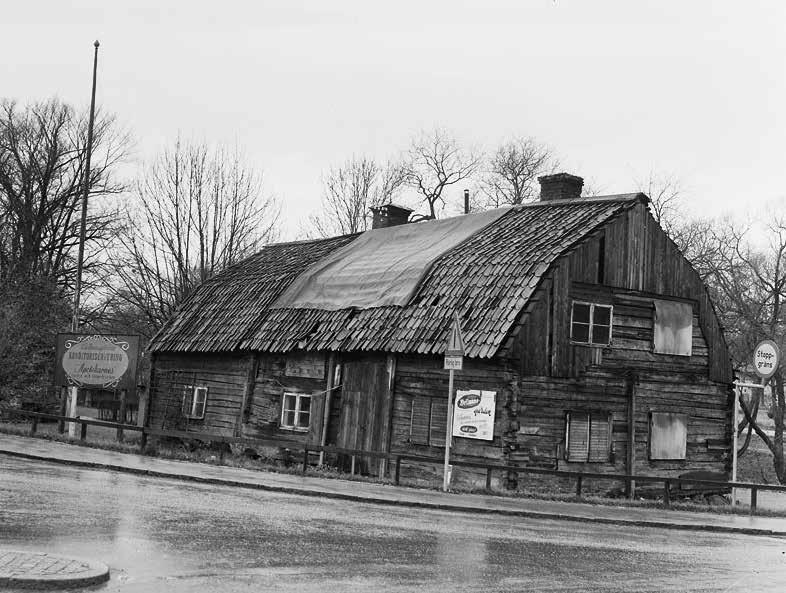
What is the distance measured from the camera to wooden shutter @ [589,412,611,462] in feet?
86.1

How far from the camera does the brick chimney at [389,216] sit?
1459 inches

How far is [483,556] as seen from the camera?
39.4ft

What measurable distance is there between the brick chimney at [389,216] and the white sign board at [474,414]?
12.8 m

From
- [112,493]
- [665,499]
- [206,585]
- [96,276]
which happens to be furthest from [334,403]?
[96,276]

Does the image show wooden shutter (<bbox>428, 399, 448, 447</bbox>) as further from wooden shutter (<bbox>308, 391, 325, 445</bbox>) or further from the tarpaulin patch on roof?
wooden shutter (<bbox>308, 391, 325, 445</bbox>)

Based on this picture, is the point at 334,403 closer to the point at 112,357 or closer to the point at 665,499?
the point at 112,357

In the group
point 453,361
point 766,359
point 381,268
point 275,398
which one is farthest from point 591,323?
point 275,398

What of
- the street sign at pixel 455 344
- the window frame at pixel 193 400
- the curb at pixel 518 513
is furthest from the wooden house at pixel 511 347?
the curb at pixel 518 513

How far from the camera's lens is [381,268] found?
30078 mm

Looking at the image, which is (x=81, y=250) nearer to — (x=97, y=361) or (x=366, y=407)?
(x=97, y=361)

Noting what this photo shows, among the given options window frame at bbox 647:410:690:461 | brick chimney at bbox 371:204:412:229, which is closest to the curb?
window frame at bbox 647:410:690:461

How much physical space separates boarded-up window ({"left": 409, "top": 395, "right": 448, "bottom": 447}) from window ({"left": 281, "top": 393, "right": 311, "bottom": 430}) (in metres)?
4.07

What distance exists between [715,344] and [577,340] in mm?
5419

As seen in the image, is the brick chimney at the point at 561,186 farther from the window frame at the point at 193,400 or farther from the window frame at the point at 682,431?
the window frame at the point at 193,400
